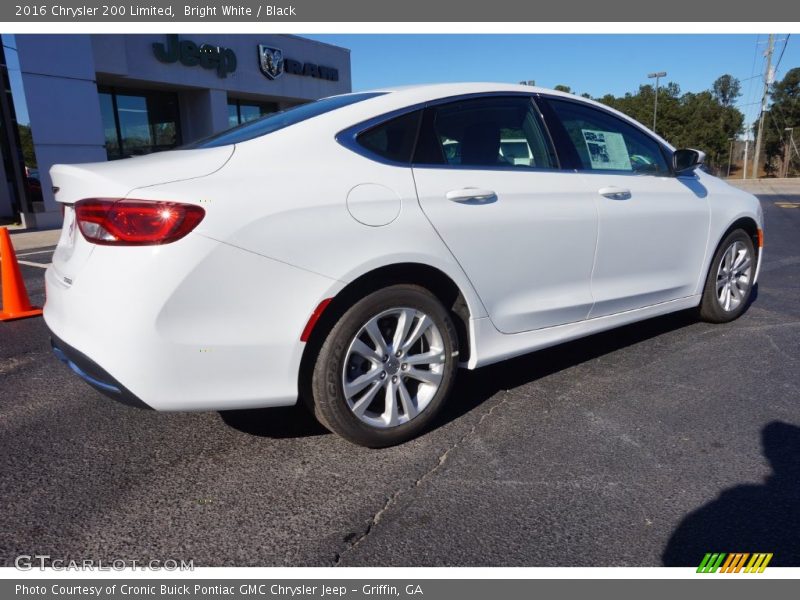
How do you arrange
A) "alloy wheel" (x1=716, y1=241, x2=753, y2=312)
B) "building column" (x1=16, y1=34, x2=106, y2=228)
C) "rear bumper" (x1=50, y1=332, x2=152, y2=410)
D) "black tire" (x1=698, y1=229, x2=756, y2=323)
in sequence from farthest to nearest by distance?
"building column" (x1=16, y1=34, x2=106, y2=228), "alloy wheel" (x1=716, y1=241, x2=753, y2=312), "black tire" (x1=698, y1=229, x2=756, y2=323), "rear bumper" (x1=50, y1=332, x2=152, y2=410)

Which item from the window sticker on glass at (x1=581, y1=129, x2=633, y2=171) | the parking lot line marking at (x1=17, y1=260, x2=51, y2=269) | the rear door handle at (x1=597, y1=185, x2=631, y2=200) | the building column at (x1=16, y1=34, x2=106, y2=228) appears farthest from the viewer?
the building column at (x1=16, y1=34, x2=106, y2=228)

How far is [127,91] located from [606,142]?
666 inches

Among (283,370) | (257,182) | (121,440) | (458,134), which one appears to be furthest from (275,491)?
(458,134)

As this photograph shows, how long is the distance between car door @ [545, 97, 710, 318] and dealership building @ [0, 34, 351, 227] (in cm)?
1235

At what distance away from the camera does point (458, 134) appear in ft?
9.96

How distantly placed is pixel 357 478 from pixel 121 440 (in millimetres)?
1201

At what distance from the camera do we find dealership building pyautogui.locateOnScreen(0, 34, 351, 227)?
12.8 metres

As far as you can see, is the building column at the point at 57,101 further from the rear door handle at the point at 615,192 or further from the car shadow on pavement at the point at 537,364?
the rear door handle at the point at 615,192

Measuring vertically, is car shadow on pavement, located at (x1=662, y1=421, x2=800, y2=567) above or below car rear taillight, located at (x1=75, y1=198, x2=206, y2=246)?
below

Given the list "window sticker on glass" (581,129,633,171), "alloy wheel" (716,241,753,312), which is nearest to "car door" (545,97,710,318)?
"window sticker on glass" (581,129,633,171)

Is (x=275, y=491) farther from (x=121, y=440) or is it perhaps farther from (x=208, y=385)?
(x=121, y=440)

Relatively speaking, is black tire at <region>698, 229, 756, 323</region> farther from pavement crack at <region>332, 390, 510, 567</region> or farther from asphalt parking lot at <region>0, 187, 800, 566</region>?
pavement crack at <region>332, 390, 510, 567</region>

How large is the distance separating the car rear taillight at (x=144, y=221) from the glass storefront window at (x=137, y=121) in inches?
624

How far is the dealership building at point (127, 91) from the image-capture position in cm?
1284
